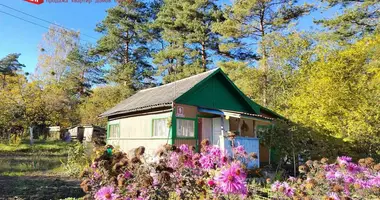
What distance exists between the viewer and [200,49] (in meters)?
25.6

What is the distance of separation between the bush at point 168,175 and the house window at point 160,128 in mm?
8783

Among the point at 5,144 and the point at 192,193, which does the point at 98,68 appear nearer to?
the point at 5,144

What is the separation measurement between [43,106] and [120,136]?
11.2 metres

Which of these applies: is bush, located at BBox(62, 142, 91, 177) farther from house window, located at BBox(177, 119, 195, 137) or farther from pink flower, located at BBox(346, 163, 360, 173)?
pink flower, located at BBox(346, 163, 360, 173)

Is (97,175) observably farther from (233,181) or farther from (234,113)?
(234,113)

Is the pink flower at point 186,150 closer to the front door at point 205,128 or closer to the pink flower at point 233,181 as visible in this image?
the pink flower at point 233,181

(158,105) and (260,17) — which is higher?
(260,17)

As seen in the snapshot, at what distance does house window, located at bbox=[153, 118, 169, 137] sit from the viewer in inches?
462

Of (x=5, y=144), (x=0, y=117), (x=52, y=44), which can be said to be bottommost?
(x=5, y=144)

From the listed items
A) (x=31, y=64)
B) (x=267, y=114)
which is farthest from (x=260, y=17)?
(x=31, y=64)

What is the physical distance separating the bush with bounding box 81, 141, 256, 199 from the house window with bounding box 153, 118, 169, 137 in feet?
28.8

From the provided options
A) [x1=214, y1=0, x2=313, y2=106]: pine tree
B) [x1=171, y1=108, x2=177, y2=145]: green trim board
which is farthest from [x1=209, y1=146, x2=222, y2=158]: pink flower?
[x1=214, y1=0, x2=313, y2=106]: pine tree

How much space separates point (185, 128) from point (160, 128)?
1.12 meters

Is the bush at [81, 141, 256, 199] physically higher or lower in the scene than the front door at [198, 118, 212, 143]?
lower
